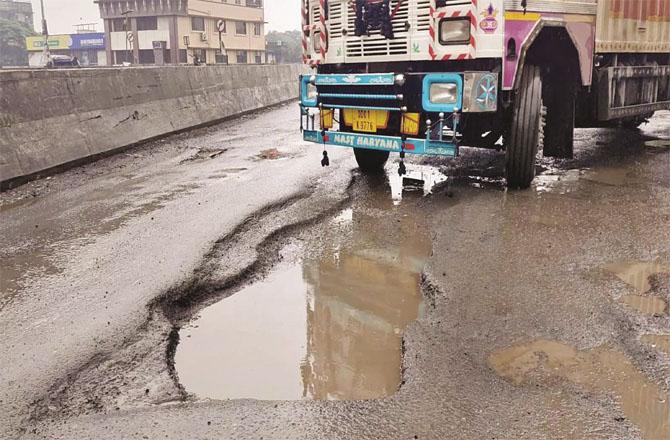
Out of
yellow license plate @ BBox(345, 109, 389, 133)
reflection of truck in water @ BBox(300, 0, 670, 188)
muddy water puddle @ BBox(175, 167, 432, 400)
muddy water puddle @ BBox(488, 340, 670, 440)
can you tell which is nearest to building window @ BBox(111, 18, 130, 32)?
reflection of truck in water @ BBox(300, 0, 670, 188)

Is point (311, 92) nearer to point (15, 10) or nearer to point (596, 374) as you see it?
point (596, 374)

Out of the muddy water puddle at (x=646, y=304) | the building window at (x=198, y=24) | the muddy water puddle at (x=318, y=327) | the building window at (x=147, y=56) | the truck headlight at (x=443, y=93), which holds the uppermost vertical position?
the building window at (x=198, y=24)

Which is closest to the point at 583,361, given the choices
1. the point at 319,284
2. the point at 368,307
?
the point at 368,307

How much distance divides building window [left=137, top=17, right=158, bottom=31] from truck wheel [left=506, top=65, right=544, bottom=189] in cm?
5662

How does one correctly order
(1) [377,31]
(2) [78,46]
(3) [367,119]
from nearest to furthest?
(1) [377,31]
(3) [367,119]
(2) [78,46]

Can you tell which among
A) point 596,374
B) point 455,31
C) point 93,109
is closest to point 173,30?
point 93,109

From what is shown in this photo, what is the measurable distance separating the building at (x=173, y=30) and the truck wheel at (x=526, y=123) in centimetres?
5286

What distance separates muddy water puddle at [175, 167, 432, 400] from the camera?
10.8 feet

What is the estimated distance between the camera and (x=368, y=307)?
13.7 feet

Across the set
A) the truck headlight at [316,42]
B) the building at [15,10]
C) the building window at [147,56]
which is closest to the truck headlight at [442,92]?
the truck headlight at [316,42]

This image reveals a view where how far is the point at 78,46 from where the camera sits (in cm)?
6800

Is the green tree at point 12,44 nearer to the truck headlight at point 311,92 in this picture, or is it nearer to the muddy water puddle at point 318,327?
the truck headlight at point 311,92

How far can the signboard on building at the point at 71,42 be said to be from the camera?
66500mm

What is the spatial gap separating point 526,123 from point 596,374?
3.94 m
